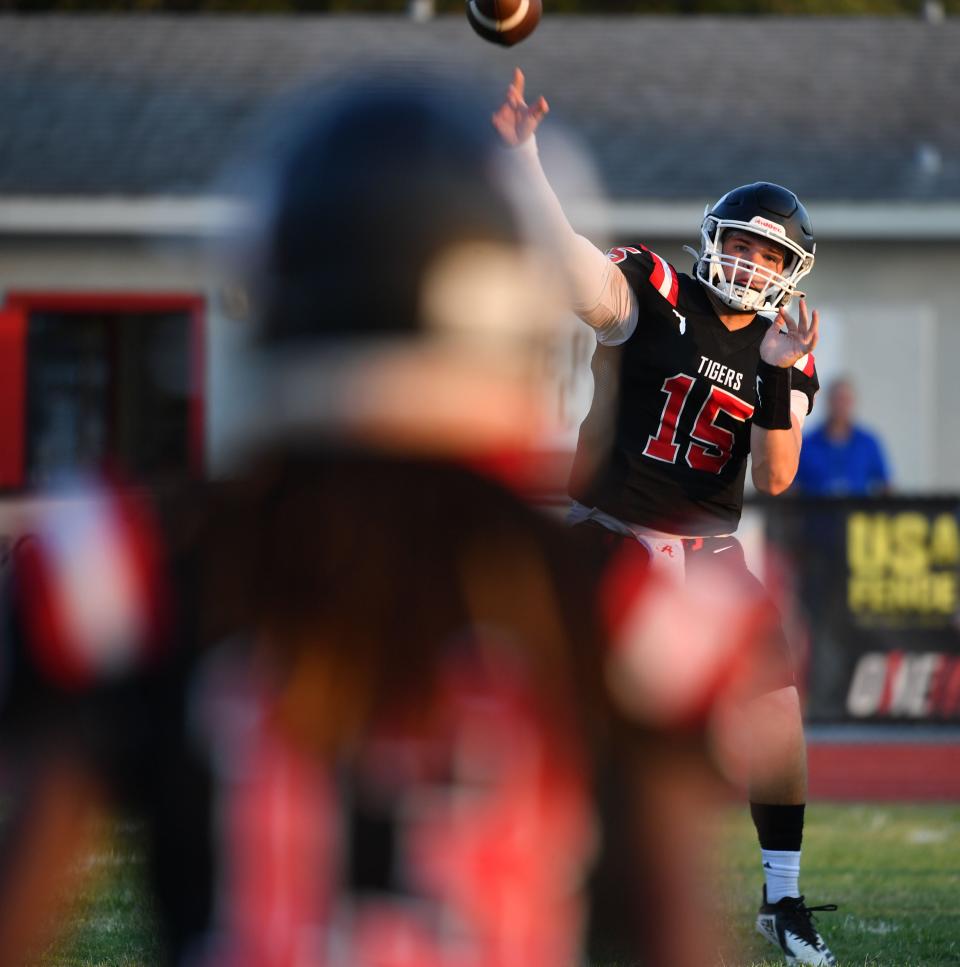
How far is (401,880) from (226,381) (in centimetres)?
53

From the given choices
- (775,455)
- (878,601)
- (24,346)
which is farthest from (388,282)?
(24,346)

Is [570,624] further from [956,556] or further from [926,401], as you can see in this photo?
[926,401]

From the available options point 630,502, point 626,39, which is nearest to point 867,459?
point 630,502

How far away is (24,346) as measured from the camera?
13828 mm

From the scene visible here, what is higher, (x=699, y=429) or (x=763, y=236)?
(x=763, y=236)

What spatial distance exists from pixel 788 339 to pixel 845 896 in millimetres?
2623

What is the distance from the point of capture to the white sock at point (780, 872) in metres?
4.89

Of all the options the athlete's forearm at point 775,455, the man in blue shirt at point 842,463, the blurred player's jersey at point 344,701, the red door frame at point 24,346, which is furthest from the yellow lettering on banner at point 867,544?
the blurred player's jersey at point 344,701

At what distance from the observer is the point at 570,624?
1.79 m

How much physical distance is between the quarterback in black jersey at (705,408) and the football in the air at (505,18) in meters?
0.65

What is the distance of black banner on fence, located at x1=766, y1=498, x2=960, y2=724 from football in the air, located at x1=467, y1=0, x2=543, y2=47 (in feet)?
18.6

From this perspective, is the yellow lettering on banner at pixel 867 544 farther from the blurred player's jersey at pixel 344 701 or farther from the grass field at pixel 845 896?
the blurred player's jersey at pixel 344 701

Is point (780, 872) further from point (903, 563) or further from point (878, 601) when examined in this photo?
point (903, 563)

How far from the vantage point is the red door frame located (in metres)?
13.6
